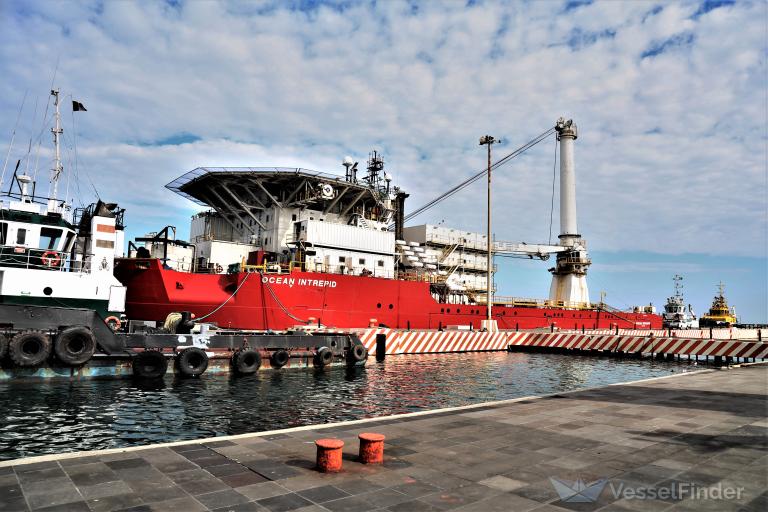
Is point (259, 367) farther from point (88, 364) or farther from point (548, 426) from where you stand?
point (548, 426)

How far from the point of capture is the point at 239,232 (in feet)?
125

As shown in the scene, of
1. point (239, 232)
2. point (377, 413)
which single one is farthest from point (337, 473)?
point (239, 232)

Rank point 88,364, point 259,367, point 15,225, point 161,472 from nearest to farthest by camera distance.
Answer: point 161,472, point 88,364, point 15,225, point 259,367

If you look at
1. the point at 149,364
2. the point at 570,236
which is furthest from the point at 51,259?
the point at 570,236

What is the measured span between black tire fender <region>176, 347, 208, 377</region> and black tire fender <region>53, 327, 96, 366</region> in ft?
10.0

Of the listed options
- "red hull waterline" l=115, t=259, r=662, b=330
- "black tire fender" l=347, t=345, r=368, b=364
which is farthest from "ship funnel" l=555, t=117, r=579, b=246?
"black tire fender" l=347, t=345, r=368, b=364

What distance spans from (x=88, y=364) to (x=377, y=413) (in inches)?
435

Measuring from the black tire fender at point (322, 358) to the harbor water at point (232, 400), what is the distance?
2.95 ft

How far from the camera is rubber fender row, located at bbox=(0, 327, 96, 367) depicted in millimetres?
16281

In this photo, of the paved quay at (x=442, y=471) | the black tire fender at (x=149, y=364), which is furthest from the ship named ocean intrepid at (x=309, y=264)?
the paved quay at (x=442, y=471)

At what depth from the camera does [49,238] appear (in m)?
21.0

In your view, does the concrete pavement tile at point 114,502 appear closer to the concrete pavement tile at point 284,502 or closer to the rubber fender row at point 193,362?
the concrete pavement tile at point 284,502

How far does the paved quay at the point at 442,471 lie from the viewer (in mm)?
5809

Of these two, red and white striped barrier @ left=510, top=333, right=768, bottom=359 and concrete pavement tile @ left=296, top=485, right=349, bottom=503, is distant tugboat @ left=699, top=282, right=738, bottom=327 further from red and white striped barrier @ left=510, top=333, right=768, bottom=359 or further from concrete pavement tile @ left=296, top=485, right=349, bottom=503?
concrete pavement tile @ left=296, top=485, right=349, bottom=503
